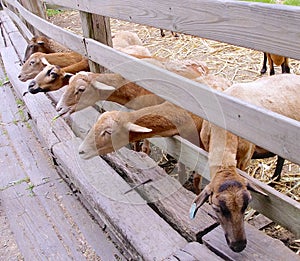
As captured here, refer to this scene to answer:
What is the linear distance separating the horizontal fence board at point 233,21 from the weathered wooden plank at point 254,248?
0.96 metres

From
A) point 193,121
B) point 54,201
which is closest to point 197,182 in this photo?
point 193,121

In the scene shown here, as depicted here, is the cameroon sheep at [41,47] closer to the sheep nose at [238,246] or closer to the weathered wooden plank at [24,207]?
the weathered wooden plank at [24,207]

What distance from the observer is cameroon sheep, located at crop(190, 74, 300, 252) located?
191 centimetres

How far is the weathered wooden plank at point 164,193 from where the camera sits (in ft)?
6.87

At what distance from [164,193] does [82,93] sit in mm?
1389

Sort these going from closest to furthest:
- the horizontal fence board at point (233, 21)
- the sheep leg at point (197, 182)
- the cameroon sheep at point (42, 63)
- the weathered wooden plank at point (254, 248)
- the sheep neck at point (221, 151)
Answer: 1. the horizontal fence board at point (233, 21)
2. the weathered wooden plank at point (254, 248)
3. the sheep neck at point (221, 151)
4. the sheep leg at point (197, 182)
5. the cameroon sheep at point (42, 63)

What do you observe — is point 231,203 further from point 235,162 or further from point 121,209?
point 121,209

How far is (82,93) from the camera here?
3.35 m

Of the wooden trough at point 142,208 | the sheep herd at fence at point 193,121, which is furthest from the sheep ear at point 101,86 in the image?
the wooden trough at point 142,208

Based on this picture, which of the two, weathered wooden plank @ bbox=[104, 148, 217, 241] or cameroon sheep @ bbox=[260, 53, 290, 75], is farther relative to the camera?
cameroon sheep @ bbox=[260, 53, 290, 75]

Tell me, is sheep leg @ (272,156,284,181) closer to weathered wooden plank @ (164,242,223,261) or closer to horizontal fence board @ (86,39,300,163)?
horizontal fence board @ (86,39,300,163)

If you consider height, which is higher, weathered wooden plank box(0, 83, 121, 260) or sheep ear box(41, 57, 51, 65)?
sheep ear box(41, 57, 51, 65)

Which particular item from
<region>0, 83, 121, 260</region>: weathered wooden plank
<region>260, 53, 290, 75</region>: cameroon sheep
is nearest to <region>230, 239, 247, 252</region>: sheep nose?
<region>0, 83, 121, 260</region>: weathered wooden plank

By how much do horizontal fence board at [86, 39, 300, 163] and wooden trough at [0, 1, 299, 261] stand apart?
0.57 metres
